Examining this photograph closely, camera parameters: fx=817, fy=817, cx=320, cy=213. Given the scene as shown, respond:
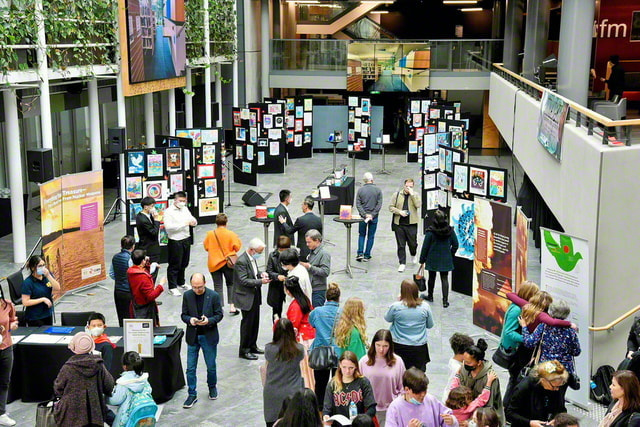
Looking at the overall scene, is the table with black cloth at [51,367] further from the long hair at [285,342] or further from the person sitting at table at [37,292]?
the long hair at [285,342]

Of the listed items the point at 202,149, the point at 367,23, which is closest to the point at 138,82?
the point at 202,149

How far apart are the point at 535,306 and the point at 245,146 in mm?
16287

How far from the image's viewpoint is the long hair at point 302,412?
5320 millimetres

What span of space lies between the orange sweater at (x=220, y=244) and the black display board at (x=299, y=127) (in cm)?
1692

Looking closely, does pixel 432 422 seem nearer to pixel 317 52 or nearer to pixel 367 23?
pixel 317 52

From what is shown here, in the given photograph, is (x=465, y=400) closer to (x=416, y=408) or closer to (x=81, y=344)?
(x=416, y=408)

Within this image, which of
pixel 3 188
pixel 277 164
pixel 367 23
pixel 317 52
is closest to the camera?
pixel 3 188

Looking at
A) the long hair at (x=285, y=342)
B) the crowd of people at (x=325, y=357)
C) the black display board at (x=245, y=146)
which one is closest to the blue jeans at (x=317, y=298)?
the crowd of people at (x=325, y=357)

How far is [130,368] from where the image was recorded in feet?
22.8

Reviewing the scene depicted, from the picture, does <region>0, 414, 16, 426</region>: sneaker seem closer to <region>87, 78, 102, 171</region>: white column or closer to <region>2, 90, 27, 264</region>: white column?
<region>2, 90, 27, 264</region>: white column

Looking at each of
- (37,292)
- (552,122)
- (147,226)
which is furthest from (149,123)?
(37,292)

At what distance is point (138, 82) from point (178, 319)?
28.5ft

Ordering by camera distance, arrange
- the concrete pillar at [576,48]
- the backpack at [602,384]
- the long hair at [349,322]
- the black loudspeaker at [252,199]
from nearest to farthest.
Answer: the long hair at [349,322], the backpack at [602,384], the concrete pillar at [576,48], the black loudspeaker at [252,199]

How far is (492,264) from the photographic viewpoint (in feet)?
33.8
